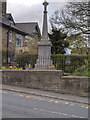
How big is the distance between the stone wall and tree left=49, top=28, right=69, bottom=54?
15.7 metres

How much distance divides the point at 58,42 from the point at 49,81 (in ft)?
53.9

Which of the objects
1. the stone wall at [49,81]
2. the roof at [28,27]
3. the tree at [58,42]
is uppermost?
the roof at [28,27]

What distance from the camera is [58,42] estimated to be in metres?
27.1

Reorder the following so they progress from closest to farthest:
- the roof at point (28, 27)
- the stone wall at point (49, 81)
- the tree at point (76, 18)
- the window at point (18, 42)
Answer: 1. the stone wall at point (49, 81)
2. the tree at point (76, 18)
3. the window at point (18, 42)
4. the roof at point (28, 27)

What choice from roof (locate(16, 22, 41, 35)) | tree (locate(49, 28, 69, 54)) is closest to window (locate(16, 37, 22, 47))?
roof (locate(16, 22, 41, 35))

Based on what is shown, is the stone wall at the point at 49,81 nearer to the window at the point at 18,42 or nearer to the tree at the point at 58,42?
the tree at the point at 58,42

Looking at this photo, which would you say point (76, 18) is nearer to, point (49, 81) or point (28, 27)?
point (49, 81)

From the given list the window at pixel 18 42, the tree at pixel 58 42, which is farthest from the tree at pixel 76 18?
the window at pixel 18 42

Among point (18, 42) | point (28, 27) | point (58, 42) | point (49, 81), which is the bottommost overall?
point (49, 81)

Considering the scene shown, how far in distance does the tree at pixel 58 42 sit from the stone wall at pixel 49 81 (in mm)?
15695

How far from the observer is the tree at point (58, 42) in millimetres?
27062

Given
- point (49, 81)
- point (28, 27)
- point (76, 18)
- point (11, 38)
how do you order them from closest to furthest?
point (49, 81) < point (76, 18) < point (11, 38) < point (28, 27)

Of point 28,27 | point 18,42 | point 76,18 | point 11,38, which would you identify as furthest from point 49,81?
point 28,27

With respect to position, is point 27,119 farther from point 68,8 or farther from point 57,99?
point 68,8
